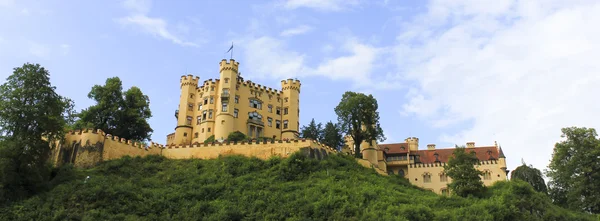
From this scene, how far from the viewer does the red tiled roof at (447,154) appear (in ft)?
235

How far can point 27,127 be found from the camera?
137 feet

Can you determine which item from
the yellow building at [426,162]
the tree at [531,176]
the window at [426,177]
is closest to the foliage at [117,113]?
the yellow building at [426,162]

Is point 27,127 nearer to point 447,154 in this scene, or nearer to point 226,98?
point 226,98

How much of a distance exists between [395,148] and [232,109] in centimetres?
2333

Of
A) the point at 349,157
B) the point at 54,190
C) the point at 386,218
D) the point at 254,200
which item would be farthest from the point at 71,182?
the point at 349,157

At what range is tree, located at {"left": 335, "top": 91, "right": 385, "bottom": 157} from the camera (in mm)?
66438

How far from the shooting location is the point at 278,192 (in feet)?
148

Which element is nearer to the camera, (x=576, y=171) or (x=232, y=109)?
(x=576, y=171)

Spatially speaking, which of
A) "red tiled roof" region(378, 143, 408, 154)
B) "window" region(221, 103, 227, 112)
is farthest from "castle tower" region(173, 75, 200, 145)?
"red tiled roof" region(378, 143, 408, 154)

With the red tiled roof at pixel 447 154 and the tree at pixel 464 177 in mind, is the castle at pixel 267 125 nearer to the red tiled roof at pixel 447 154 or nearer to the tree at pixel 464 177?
the red tiled roof at pixel 447 154

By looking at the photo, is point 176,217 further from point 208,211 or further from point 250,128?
point 250,128

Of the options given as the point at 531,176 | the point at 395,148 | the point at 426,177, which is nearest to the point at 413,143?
the point at 395,148

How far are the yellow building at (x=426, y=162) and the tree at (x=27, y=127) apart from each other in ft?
125

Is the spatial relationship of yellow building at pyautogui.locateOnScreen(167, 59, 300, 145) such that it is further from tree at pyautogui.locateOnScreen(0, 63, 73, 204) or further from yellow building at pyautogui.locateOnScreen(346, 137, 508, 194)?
tree at pyautogui.locateOnScreen(0, 63, 73, 204)
